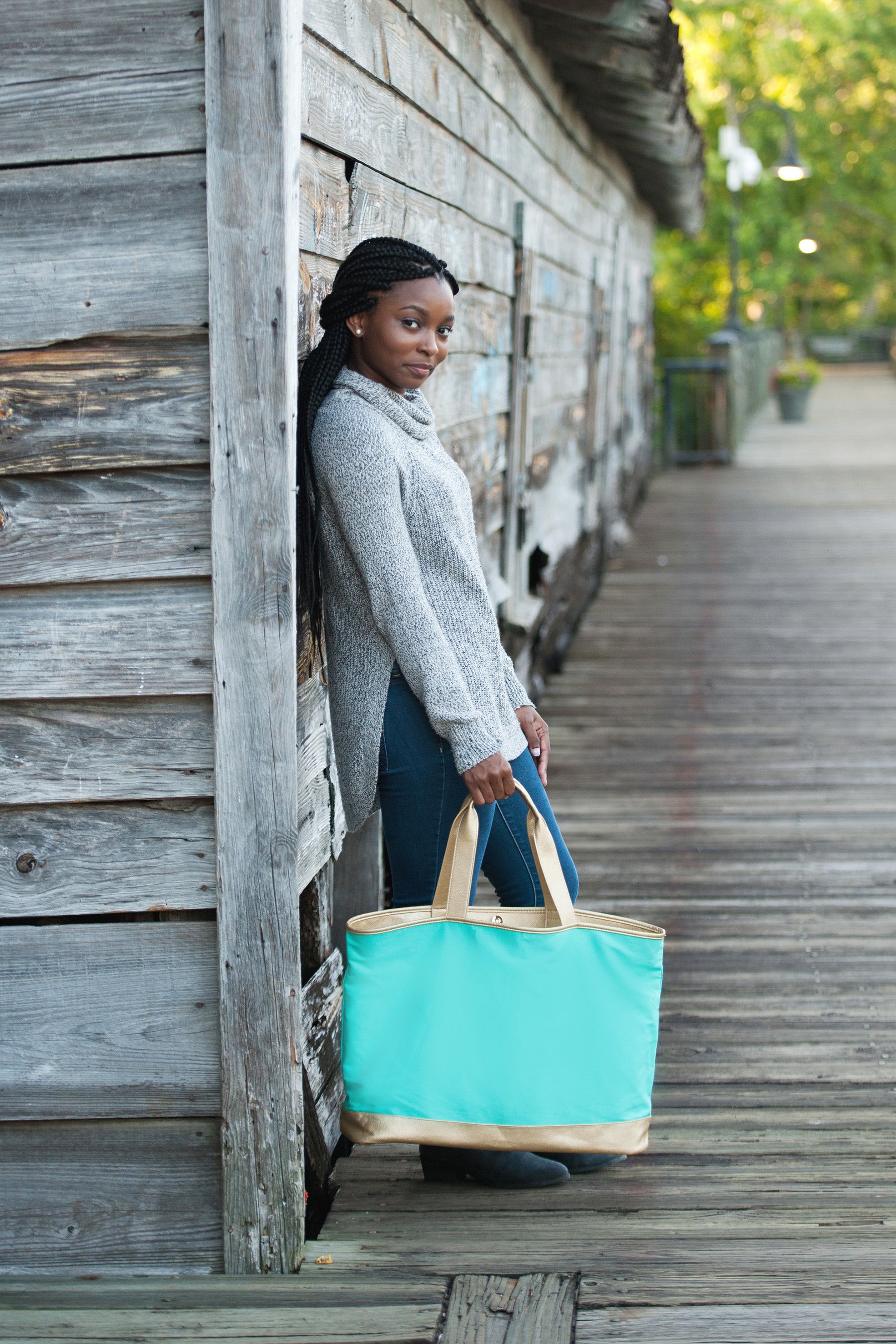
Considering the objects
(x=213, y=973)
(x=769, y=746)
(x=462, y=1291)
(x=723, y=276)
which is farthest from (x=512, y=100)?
(x=723, y=276)

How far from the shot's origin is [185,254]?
2.16m

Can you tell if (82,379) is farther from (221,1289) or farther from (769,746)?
(769,746)

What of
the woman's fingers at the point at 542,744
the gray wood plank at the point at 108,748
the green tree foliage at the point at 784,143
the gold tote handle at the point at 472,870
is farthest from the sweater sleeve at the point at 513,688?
the green tree foliage at the point at 784,143

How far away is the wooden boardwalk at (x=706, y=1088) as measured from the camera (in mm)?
2203

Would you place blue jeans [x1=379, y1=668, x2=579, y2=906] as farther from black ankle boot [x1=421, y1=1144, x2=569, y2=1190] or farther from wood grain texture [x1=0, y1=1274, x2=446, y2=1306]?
wood grain texture [x1=0, y1=1274, x2=446, y2=1306]

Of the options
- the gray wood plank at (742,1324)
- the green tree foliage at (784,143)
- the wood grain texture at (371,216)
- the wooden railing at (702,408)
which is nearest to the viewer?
the gray wood plank at (742,1324)

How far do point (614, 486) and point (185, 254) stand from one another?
9.93 m

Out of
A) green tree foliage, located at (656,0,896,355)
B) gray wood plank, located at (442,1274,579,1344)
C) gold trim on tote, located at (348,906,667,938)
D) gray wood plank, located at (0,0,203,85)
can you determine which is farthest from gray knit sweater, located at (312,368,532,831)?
green tree foliage, located at (656,0,896,355)

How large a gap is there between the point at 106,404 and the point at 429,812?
895mm

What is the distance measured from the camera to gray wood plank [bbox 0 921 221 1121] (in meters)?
2.37

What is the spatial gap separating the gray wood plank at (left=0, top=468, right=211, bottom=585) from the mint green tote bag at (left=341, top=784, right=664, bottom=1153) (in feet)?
2.17

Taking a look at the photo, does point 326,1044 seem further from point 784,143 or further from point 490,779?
point 784,143

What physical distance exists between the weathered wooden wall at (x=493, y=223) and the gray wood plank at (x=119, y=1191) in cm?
149

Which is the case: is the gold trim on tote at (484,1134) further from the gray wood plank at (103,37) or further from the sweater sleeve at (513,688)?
the gray wood plank at (103,37)
